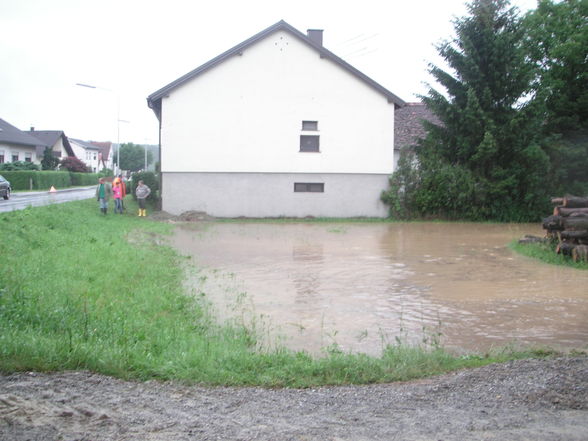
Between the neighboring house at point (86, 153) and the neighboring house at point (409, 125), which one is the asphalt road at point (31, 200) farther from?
the neighboring house at point (86, 153)

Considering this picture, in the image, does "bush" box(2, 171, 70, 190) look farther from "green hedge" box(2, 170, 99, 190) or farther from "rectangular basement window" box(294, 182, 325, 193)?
"rectangular basement window" box(294, 182, 325, 193)

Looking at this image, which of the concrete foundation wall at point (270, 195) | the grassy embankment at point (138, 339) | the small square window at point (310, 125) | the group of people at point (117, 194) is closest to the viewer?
the grassy embankment at point (138, 339)

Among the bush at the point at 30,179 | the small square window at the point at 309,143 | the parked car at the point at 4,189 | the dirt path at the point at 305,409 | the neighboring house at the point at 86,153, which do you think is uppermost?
the neighboring house at the point at 86,153

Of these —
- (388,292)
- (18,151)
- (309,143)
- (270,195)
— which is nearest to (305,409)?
(388,292)

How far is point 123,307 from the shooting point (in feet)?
28.0

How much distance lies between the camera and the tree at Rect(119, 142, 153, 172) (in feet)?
379

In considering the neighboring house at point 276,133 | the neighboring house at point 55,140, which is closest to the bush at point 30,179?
the neighboring house at point 276,133

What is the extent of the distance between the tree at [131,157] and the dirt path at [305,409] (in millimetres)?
113587

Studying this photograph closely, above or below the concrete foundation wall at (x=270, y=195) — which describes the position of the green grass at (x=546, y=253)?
below

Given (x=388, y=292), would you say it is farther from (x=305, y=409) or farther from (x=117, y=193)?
(x=117, y=193)

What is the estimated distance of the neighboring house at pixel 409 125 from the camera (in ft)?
111

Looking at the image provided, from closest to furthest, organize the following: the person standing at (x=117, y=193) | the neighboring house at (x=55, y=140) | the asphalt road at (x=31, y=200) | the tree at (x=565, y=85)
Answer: the asphalt road at (x=31, y=200) → the person standing at (x=117, y=193) → the tree at (x=565, y=85) → the neighboring house at (x=55, y=140)

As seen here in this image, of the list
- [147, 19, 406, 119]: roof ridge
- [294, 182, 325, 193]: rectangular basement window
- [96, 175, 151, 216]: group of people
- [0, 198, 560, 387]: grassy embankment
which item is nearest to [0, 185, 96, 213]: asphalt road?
[96, 175, 151, 216]: group of people

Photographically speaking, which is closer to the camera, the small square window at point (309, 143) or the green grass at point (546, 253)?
the green grass at point (546, 253)
